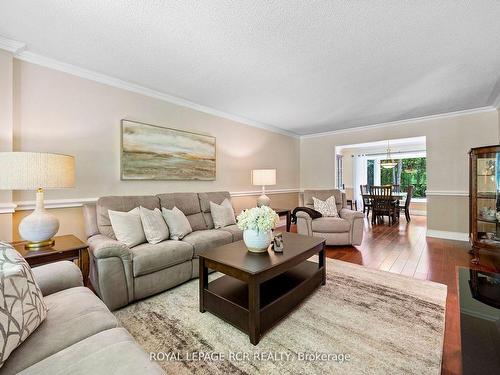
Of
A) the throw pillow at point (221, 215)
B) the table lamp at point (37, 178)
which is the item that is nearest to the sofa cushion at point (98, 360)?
the table lamp at point (37, 178)

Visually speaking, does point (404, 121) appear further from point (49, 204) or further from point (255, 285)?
point (49, 204)

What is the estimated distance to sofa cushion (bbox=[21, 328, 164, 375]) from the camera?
0.80 m

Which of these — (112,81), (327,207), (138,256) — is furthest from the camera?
(327,207)

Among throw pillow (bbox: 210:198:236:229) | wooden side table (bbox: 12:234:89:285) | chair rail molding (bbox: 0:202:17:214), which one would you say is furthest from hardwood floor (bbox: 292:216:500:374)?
chair rail molding (bbox: 0:202:17:214)

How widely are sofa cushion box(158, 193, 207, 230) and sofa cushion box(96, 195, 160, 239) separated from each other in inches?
7.5

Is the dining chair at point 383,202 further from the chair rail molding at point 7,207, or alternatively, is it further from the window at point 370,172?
the chair rail molding at point 7,207

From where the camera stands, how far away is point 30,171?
1.73 m

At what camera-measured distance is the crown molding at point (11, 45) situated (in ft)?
6.77

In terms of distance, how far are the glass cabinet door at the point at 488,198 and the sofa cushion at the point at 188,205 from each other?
12.8 feet

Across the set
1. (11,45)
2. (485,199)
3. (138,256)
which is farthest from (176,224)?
(485,199)

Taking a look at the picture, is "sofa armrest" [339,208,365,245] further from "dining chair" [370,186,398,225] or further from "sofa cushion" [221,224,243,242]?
"dining chair" [370,186,398,225]

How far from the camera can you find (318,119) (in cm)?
461

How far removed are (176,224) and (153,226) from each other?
26 cm

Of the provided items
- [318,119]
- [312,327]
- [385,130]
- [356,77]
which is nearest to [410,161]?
[385,130]
